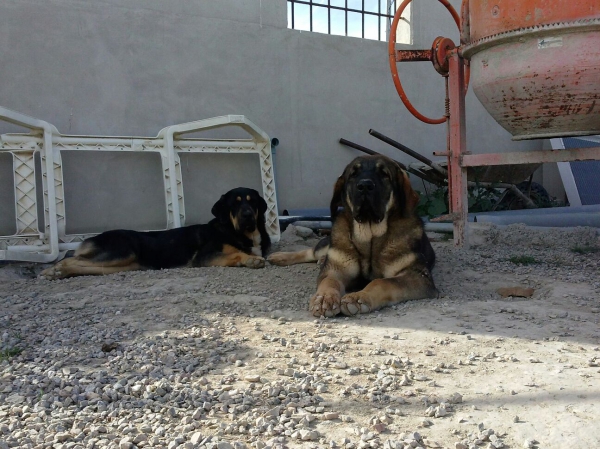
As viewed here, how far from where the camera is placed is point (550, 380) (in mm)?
2639

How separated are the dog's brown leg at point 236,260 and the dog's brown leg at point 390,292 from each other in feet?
7.11

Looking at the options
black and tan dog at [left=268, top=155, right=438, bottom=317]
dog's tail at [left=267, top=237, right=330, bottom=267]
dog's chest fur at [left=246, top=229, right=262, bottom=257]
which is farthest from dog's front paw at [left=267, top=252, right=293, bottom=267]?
black and tan dog at [left=268, top=155, right=438, bottom=317]

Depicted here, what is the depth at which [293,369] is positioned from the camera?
290cm

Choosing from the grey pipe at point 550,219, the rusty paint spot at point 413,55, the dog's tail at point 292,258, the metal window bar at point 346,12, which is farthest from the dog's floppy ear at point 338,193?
the metal window bar at point 346,12

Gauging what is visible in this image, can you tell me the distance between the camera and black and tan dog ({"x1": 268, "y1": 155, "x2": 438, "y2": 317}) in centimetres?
445

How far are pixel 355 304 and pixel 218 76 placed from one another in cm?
514

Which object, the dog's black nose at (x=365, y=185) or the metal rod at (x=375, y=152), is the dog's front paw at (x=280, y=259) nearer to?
the dog's black nose at (x=365, y=185)

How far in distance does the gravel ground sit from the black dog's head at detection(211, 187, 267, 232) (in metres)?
1.70

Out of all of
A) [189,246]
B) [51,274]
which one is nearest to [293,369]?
[51,274]

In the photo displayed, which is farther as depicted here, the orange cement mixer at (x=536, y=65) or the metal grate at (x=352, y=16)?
the metal grate at (x=352, y=16)

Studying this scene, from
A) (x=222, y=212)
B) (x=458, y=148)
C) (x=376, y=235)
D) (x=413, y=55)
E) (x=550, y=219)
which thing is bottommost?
(x=550, y=219)

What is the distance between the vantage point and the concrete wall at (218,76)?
712 centimetres

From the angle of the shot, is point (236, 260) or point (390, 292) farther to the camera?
point (236, 260)

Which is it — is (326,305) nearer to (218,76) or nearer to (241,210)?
(241,210)
